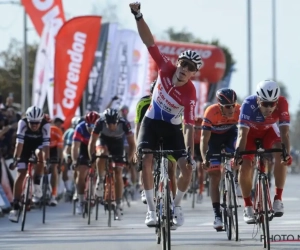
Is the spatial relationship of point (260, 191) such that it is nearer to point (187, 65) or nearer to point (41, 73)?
point (187, 65)

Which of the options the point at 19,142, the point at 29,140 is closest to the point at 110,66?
the point at 29,140

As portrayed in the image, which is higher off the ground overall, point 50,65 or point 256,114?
point 50,65

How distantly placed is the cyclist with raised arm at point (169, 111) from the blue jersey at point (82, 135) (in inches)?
328

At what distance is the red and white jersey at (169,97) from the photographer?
1336 centimetres

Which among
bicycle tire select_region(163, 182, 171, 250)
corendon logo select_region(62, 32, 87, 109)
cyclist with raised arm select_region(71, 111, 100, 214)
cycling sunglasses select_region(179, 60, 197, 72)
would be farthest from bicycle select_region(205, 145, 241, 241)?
corendon logo select_region(62, 32, 87, 109)

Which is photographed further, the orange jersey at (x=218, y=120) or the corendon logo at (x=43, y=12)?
the corendon logo at (x=43, y=12)

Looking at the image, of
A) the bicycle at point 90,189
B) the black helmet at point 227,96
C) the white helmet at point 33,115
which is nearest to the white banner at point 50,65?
the bicycle at point 90,189

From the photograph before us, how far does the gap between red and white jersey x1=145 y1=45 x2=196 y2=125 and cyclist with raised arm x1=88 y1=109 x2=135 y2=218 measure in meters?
5.63

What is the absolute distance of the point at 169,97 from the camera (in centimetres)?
1355

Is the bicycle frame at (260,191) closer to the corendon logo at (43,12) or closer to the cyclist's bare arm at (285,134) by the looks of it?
the cyclist's bare arm at (285,134)

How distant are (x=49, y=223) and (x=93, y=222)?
0.81m

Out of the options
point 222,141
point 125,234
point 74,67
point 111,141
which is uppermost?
point 74,67

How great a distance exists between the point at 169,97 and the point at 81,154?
8536mm

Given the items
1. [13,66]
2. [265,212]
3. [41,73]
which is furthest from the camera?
[13,66]
